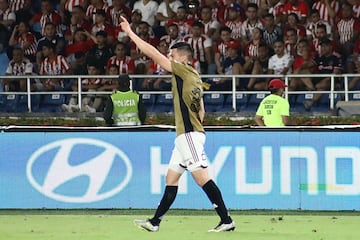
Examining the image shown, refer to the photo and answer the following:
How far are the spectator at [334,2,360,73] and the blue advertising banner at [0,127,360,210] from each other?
6.86 meters

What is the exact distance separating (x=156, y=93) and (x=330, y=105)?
10.5ft

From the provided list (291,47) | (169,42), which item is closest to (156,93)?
(169,42)

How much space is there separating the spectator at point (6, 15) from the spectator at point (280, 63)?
5.64m

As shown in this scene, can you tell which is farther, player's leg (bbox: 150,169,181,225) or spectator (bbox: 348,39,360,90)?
spectator (bbox: 348,39,360,90)

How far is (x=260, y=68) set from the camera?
2239 cm

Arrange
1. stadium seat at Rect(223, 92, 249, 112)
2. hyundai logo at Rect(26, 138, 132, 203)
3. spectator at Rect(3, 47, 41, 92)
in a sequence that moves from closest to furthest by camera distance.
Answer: hyundai logo at Rect(26, 138, 132, 203) → stadium seat at Rect(223, 92, 249, 112) → spectator at Rect(3, 47, 41, 92)

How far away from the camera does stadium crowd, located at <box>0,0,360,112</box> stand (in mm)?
22312

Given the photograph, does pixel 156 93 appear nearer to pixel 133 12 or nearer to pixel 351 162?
pixel 133 12

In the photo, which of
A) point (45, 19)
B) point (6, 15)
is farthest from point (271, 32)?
point (6, 15)

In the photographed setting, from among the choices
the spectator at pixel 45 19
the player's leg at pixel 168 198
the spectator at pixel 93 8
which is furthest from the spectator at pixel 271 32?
the player's leg at pixel 168 198

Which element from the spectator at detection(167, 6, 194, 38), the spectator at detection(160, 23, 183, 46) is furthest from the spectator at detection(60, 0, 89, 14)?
the spectator at detection(160, 23, 183, 46)

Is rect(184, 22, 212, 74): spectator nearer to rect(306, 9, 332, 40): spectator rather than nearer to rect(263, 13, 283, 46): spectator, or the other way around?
rect(263, 13, 283, 46): spectator

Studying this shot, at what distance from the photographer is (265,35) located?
2275 cm

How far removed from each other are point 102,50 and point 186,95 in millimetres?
10523
